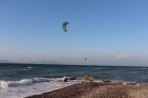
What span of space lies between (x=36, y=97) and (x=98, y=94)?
402cm

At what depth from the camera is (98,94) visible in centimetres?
1998

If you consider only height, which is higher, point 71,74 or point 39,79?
point 71,74

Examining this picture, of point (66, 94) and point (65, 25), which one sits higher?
point (65, 25)

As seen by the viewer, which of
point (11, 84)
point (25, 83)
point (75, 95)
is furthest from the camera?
point (25, 83)

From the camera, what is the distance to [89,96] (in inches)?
770

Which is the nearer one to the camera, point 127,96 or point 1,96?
point 127,96

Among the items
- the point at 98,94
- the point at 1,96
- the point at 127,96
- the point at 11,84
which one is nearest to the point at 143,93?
the point at 127,96

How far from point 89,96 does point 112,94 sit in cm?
156

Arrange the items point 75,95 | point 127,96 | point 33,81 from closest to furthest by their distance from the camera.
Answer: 1. point 127,96
2. point 75,95
3. point 33,81

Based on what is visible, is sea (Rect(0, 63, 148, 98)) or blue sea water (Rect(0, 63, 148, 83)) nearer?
sea (Rect(0, 63, 148, 98))

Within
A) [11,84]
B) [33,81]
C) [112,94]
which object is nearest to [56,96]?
[112,94]

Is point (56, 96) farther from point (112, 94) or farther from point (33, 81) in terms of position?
point (33, 81)

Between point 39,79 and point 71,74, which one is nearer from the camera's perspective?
point 39,79

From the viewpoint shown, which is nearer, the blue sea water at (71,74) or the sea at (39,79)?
the sea at (39,79)
